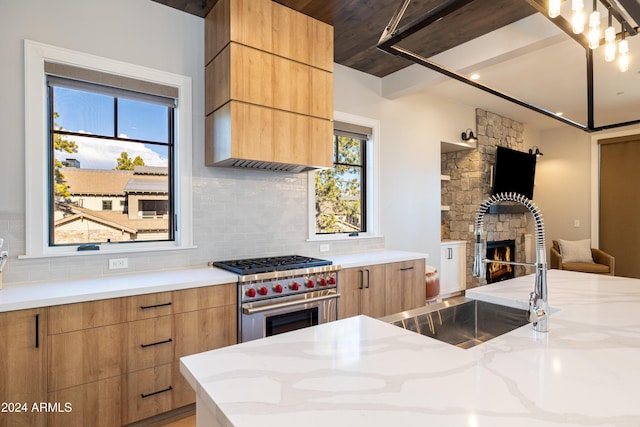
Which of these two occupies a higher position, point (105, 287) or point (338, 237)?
point (338, 237)

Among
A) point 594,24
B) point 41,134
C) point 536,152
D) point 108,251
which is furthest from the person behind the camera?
point 536,152

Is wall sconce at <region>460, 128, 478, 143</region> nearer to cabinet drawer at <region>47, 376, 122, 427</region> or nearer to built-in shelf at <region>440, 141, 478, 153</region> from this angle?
built-in shelf at <region>440, 141, 478, 153</region>

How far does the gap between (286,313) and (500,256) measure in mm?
4728

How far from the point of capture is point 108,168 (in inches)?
100

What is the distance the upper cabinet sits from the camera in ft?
8.25

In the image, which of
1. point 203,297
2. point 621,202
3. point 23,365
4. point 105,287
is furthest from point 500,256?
point 23,365

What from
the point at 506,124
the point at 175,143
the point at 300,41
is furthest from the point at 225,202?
the point at 506,124

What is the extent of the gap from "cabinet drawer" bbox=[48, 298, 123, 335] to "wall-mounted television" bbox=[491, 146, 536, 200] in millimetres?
5245

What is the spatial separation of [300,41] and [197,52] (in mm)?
840

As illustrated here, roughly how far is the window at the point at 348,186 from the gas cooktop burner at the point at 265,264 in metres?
0.68

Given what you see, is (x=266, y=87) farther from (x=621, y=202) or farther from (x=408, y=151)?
(x=621, y=202)

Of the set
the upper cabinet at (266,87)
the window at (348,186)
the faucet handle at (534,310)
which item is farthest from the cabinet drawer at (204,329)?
the faucet handle at (534,310)

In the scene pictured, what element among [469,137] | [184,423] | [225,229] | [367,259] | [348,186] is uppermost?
[469,137]

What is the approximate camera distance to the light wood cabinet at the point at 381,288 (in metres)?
2.98
